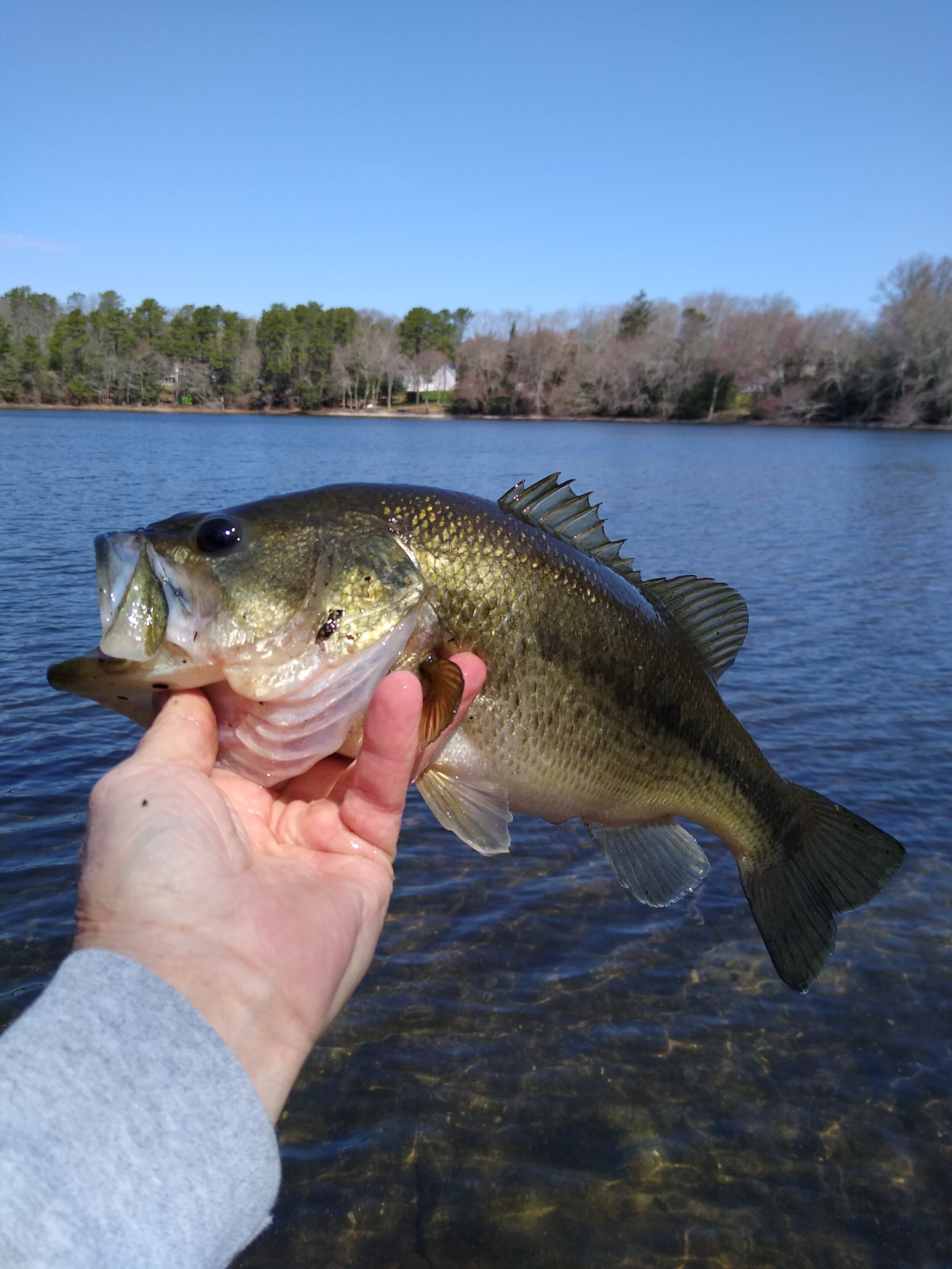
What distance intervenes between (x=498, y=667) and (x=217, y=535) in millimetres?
1109

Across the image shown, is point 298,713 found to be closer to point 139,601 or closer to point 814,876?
point 139,601

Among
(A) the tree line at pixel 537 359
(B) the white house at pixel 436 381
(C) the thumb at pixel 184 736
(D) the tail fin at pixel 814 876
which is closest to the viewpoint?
(C) the thumb at pixel 184 736

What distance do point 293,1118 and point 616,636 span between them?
12.0 feet

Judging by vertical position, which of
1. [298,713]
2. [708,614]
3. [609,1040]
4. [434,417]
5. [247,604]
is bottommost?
[434,417]

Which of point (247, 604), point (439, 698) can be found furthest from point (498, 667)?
point (247, 604)

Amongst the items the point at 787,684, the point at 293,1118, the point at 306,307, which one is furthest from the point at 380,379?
the point at 293,1118

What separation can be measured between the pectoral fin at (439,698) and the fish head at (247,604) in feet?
0.56

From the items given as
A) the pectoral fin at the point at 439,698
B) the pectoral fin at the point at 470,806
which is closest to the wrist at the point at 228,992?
the pectoral fin at the point at 439,698

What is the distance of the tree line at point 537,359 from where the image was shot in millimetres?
88812

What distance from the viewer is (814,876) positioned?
379cm

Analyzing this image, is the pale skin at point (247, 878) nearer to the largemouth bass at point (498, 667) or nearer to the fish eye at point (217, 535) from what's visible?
the largemouth bass at point (498, 667)

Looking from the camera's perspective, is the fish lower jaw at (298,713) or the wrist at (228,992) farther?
the fish lower jaw at (298,713)

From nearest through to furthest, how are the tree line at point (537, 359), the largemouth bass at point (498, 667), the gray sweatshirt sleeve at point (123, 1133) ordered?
1. the gray sweatshirt sleeve at point (123, 1133)
2. the largemouth bass at point (498, 667)
3. the tree line at point (537, 359)

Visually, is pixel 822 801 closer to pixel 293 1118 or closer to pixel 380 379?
pixel 293 1118
